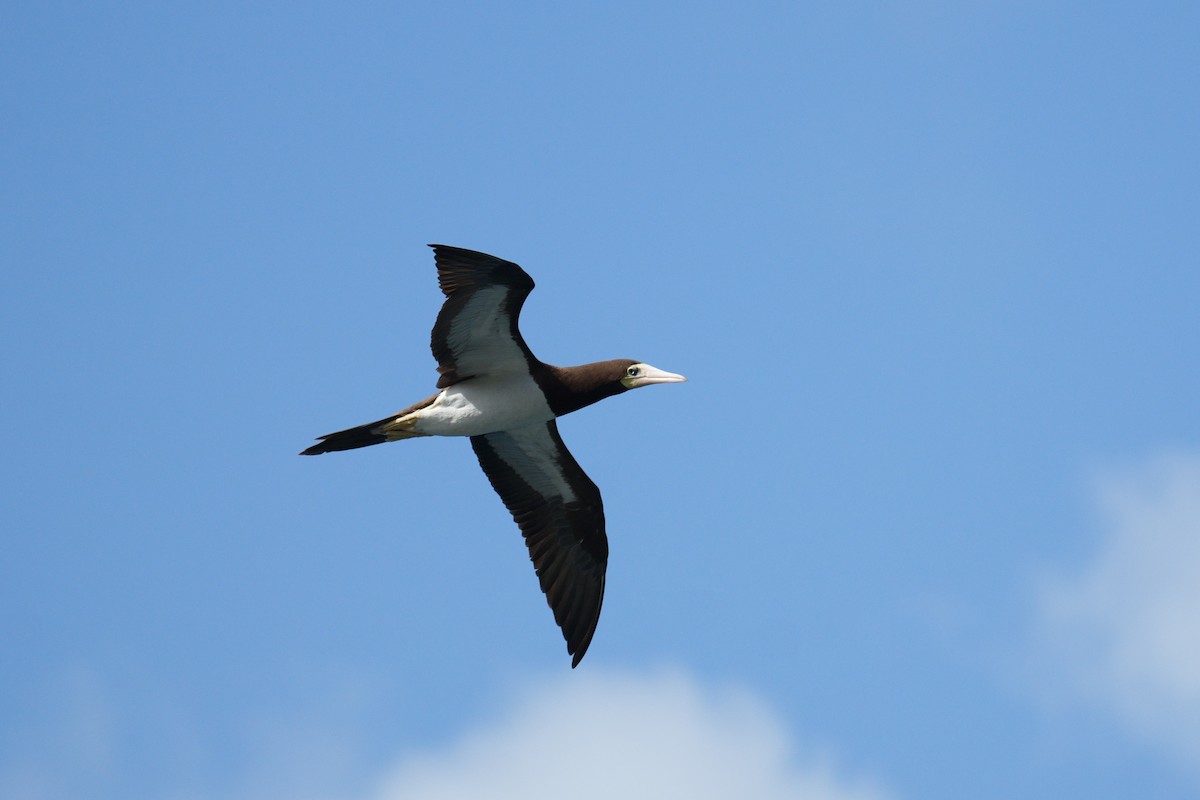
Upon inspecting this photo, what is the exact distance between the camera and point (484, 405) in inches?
707

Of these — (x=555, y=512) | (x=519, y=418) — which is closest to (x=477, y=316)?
(x=519, y=418)

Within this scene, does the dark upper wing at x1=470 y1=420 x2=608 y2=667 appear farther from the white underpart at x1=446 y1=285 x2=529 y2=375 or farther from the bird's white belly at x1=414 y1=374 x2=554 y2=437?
the white underpart at x1=446 y1=285 x2=529 y2=375

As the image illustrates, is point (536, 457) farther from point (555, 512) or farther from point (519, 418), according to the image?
point (519, 418)

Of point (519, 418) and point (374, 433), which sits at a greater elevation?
point (519, 418)

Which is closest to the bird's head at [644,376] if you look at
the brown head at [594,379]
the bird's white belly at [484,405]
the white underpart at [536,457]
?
the brown head at [594,379]

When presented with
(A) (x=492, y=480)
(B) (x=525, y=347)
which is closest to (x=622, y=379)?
(B) (x=525, y=347)

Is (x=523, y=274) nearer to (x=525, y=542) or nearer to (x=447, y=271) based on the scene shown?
(x=447, y=271)

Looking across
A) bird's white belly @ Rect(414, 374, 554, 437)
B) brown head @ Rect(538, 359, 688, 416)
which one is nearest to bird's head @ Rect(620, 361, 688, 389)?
brown head @ Rect(538, 359, 688, 416)

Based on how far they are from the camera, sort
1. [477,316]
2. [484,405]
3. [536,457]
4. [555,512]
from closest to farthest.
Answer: [477,316] < [484,405] < [536,457] < [555,512]

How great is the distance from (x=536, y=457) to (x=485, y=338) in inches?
99.4

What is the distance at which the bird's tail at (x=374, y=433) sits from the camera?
17.8 meters

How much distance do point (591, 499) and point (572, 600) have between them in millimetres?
1371

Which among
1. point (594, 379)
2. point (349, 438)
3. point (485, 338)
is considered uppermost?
point (594, 379)

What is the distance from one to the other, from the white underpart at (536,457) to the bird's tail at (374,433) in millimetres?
1545
